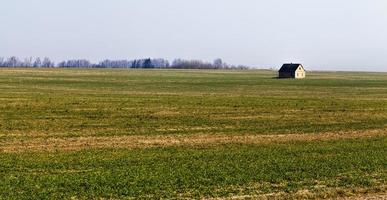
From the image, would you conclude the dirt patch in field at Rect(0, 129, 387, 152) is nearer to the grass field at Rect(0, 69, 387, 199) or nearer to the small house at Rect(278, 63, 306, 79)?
the grass field at Rect(0, 69, 387, 199)

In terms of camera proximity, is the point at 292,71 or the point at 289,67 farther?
the point at 289,67

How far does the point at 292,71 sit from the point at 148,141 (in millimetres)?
117358

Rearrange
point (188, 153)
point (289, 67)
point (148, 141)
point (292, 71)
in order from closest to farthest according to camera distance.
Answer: point (188, 153) < point (148, 141) < point (292, 71) < point (289, 67)

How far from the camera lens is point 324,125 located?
114 feet

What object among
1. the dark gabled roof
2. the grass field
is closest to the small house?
the dark gabled roof

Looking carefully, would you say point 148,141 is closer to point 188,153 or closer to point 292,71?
point 188,153

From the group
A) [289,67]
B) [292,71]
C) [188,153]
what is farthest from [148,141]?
[289,67]

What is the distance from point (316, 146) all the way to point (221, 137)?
4871 millimetres

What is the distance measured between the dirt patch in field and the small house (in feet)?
364

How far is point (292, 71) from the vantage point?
14100cm

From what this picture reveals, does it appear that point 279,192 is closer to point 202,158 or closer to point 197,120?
point 202,158

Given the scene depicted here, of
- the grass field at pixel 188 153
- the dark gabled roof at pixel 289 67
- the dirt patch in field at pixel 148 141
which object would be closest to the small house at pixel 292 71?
the dark gabled roof at pixel 289 67

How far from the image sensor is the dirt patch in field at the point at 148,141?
24.6 m

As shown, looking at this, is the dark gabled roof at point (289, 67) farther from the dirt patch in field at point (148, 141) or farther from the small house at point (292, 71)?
the dirt patch in field at point (148, 141)
